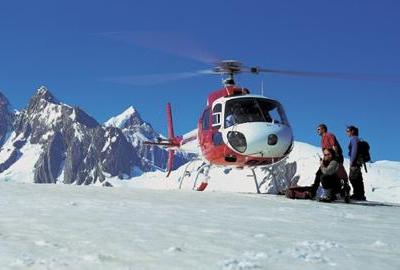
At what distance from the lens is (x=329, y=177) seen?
14.8 m

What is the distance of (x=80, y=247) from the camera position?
634cm

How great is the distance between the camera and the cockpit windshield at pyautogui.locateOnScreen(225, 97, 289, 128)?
61.1 ft

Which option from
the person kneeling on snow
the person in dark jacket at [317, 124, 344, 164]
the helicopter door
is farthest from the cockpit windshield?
the person kneeling on snow

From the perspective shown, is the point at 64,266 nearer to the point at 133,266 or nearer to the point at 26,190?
the point at 133,266

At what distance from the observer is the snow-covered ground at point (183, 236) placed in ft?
19.4

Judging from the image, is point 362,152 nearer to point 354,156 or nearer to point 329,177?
point 354,156

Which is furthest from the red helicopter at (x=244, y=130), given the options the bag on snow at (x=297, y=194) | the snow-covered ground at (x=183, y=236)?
the snow-covered ground at (x=183, y=236)

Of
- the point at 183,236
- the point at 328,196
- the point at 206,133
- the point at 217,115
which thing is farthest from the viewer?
the point at 206,133

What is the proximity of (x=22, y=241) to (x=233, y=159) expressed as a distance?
12.9m

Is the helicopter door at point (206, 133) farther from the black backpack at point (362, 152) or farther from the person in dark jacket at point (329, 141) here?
the black backpack at point (362, 152)

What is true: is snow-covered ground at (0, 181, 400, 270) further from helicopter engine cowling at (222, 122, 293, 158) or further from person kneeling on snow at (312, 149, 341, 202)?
helicopter engine cowling at (222, 122, 293, 158)

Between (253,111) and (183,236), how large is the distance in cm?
1171

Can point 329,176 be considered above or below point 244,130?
below

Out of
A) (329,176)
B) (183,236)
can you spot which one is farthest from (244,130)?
(183,236)
